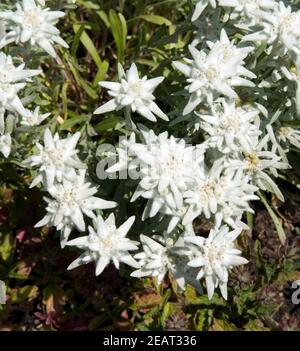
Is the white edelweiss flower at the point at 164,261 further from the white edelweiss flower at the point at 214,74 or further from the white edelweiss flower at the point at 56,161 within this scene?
the white edelweiss flower at the point at 214,74

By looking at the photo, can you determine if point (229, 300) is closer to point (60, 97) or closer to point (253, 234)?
point (253, 234)

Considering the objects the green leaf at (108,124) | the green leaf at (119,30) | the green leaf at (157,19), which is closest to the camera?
the green leaf at (108,124)

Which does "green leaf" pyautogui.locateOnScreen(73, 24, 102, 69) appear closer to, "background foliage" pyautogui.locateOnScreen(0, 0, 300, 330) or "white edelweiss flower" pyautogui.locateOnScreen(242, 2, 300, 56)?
"background foliage" pyautogui.locateOnScreen(0, 0, 300, 330)

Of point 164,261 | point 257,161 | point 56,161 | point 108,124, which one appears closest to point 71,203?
point 56,161

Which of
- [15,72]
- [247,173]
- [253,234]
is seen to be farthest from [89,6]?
[253,234]

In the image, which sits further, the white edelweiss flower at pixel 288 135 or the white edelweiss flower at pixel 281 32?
the white edelweiss flower at pixel 288 135

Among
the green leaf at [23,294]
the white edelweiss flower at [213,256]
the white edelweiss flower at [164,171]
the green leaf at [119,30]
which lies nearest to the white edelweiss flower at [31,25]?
the white edelweiss flower at [164,171]
